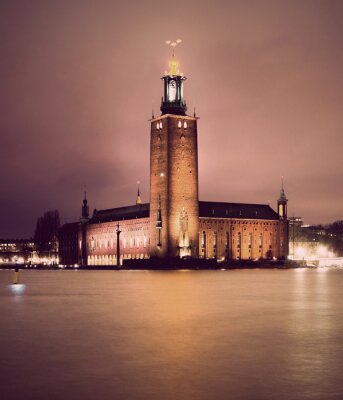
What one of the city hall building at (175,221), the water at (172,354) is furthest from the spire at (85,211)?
the water at (172,354)

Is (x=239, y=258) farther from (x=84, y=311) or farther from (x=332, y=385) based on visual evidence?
(x=332, y=385)

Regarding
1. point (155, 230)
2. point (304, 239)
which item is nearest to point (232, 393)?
point (155, 230)

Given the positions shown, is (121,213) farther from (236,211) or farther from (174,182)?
(174,182)

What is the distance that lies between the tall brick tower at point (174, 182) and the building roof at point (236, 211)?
531 inches

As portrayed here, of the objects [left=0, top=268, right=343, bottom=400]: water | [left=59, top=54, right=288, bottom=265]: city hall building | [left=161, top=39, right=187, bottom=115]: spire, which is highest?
[left=161, top=39, right=187, bottom=115]: spire

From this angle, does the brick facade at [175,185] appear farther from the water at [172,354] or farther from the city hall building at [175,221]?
the water at [172,354]

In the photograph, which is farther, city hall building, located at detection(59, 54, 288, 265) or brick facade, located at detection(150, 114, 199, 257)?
city hall building, located at detection(59, 54, 288, 265)

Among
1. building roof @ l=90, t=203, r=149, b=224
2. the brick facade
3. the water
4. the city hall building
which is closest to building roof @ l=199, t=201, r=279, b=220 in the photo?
the city hall building

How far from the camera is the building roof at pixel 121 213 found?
106075 millimetres

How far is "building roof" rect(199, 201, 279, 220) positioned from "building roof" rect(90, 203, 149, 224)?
850cm

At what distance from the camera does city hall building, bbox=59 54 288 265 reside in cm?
8800

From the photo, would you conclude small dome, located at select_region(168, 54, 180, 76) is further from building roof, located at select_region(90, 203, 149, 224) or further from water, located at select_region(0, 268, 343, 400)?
water, located at select_region(0, 268, 343, 400)

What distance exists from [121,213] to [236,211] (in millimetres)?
19349

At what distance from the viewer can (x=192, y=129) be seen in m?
90.9
